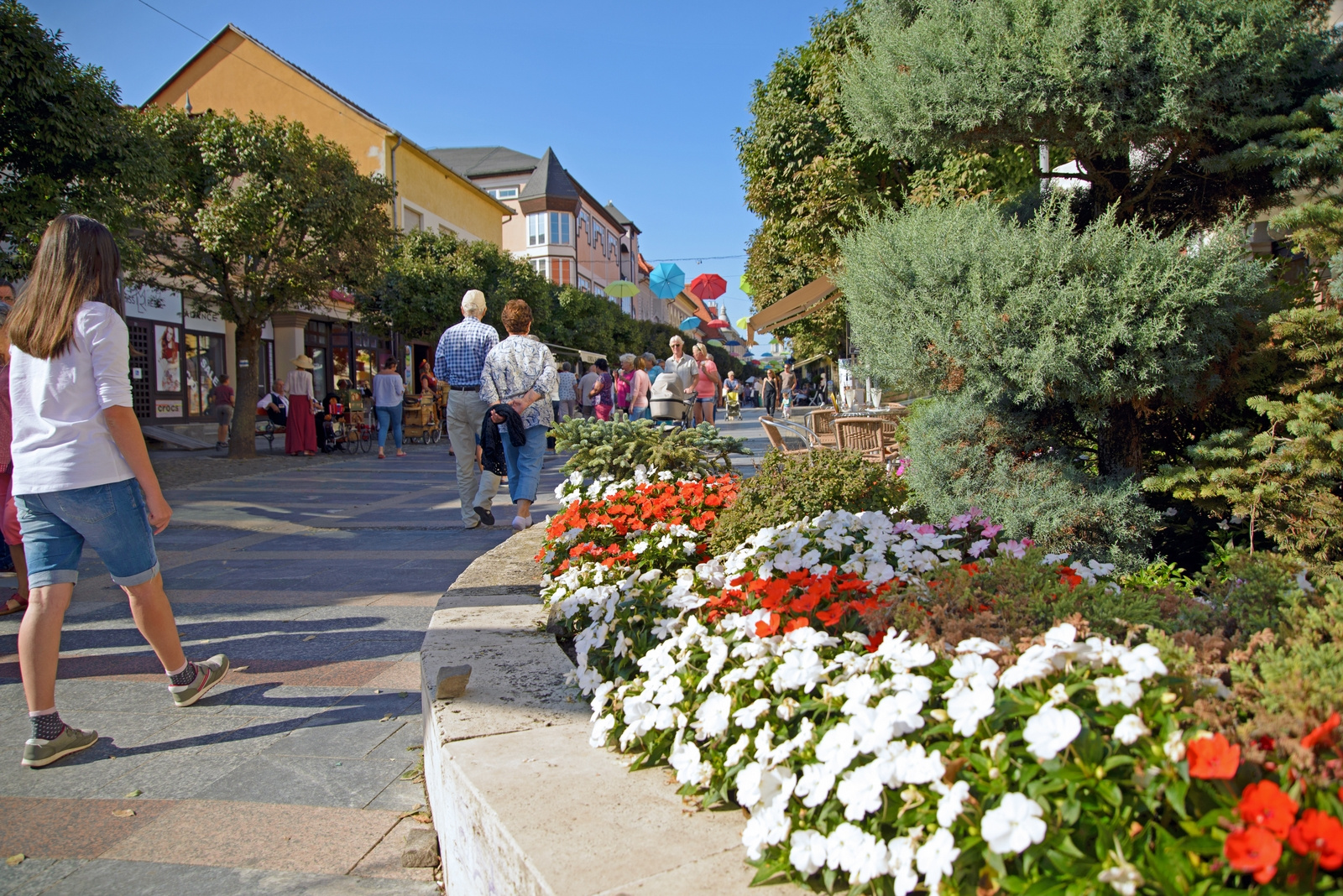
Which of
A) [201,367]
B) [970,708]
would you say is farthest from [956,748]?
[201,367]

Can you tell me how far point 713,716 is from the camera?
1784mm

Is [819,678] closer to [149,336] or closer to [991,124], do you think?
[991,124]

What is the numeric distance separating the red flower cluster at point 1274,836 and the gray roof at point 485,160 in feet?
175

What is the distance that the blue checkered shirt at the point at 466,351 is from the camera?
22.0 ft

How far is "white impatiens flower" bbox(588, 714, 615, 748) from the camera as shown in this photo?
6.87 feet

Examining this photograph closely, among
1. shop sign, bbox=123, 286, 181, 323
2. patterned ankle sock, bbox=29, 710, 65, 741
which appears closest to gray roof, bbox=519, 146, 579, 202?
shop sign, bbox=123, 286, 181, 323

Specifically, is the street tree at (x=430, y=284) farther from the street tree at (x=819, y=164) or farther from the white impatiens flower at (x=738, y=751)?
the white impatiens flower at (x=738, y=751)

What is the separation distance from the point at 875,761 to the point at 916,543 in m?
1.37

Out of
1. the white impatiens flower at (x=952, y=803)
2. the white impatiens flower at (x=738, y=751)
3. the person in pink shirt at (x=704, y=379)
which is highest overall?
the person in pink shirt at (x=704, y=379)

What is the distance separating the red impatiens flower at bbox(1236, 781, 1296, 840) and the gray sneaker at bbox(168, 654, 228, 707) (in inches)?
132

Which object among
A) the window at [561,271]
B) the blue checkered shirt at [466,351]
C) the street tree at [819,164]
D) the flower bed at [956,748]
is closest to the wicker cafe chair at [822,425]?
the street tree at [819,164]

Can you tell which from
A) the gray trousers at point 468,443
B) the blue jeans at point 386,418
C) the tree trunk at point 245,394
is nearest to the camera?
the gray trousers at point 468,443

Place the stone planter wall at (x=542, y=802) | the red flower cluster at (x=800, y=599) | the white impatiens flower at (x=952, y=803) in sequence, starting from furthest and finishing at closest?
the red flower cluster at (x=800, y=599), the stone planter wall at (x=542, y=802), the white impatiens flower at (x=952, y=803)

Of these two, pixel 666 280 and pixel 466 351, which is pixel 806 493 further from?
pixel 666 280
